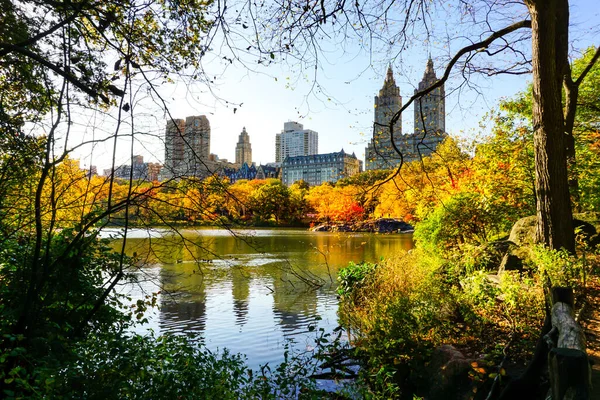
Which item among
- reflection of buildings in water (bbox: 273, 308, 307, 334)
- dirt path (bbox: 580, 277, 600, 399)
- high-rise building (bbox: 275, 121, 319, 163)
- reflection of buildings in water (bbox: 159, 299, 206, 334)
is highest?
high-rise building (bbox: 275, 121, 319, 163)

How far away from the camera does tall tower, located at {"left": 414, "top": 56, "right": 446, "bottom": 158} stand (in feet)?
21.1

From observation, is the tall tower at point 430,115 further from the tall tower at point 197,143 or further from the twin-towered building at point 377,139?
the tall tower at point 197,143

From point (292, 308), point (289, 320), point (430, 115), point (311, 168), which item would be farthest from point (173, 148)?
point (311, 168)

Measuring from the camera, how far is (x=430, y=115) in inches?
284

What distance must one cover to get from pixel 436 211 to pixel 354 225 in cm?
455

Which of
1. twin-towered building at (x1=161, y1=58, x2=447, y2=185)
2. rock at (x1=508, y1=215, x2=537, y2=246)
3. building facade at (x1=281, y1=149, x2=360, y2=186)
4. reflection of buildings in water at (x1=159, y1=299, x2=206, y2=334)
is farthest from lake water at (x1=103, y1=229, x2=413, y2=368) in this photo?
building facade at (x1=281, y1=149, x2=360, y2=186)

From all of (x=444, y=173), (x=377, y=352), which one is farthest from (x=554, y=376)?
(x=444, y=173)

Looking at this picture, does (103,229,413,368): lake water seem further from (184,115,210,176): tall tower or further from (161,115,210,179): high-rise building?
(184,115,210,176): tall tower

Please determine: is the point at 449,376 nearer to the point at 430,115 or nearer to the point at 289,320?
the point at 430,115

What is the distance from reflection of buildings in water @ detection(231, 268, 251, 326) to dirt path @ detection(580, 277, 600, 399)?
5.37m

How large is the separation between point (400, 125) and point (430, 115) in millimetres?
1023

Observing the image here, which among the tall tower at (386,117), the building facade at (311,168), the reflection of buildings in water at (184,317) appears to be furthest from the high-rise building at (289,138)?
the building facade at (311,168)

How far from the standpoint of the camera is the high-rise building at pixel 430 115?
643cm

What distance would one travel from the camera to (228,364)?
3.79 meters
